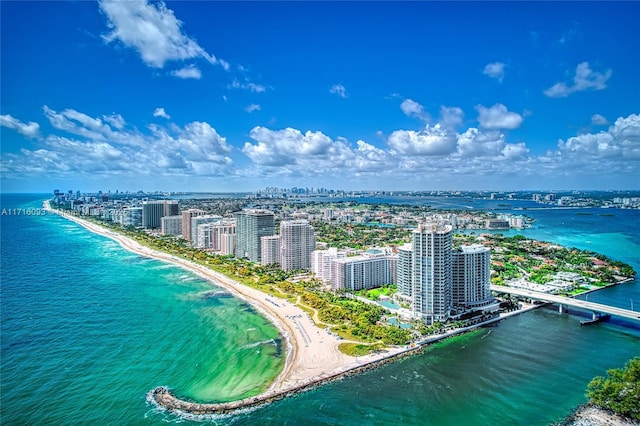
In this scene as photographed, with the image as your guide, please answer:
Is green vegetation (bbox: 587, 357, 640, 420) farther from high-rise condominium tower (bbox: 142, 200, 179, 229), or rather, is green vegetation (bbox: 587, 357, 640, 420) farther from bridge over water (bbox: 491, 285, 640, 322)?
high-rise condominium tower (bbox: 142, 200, 179, 229)

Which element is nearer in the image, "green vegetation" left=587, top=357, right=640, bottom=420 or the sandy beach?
"green vegetation" left=587, top=357, right=640, bottom=420

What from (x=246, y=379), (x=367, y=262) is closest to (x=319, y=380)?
(x=246, y=379)

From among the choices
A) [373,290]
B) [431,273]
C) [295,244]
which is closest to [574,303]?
[431,273]

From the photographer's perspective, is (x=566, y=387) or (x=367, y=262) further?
(x=367, y=262)

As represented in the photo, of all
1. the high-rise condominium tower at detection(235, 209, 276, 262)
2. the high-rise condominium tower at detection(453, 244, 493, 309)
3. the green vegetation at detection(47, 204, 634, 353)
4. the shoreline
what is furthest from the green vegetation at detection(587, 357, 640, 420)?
the high-rise condominium tower at detection(235, 209, 276, 262)

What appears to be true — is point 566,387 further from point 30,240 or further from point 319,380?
point 30,240

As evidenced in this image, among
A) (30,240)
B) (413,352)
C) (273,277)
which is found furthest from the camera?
(30,240)

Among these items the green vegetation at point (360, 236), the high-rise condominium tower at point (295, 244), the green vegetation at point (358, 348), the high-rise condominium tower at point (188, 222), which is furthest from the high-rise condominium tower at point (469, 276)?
the high-rise condominium tower at point (188, 222)
